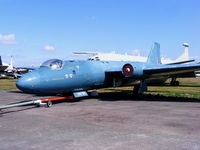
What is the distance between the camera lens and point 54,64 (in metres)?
12.5

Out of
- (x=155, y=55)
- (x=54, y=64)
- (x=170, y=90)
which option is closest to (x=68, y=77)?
(x=54, y=64)

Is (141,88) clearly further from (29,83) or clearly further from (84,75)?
(29,83)

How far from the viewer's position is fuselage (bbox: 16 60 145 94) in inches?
447

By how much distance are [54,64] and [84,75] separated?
6.86 ft

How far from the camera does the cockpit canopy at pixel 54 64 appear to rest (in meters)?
12.3

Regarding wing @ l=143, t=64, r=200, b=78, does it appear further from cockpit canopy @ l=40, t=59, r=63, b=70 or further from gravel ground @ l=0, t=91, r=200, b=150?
cockpit canopy @ l=40, t=59, r=63, b=70

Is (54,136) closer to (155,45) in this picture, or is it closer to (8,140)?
(8,140)

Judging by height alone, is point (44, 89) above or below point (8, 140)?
above

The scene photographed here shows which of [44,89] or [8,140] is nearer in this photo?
[8,140]

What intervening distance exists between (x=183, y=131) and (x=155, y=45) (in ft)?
51.5

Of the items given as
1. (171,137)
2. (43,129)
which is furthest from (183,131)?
(43,129)

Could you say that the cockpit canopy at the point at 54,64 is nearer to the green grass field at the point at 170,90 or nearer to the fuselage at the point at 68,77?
the fuselage at the point at 68,77

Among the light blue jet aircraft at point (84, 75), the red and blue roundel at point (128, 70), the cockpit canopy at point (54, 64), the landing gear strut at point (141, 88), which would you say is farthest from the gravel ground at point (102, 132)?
the landing gear strut at point (141, 88)

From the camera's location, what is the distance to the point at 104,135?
622 cm
